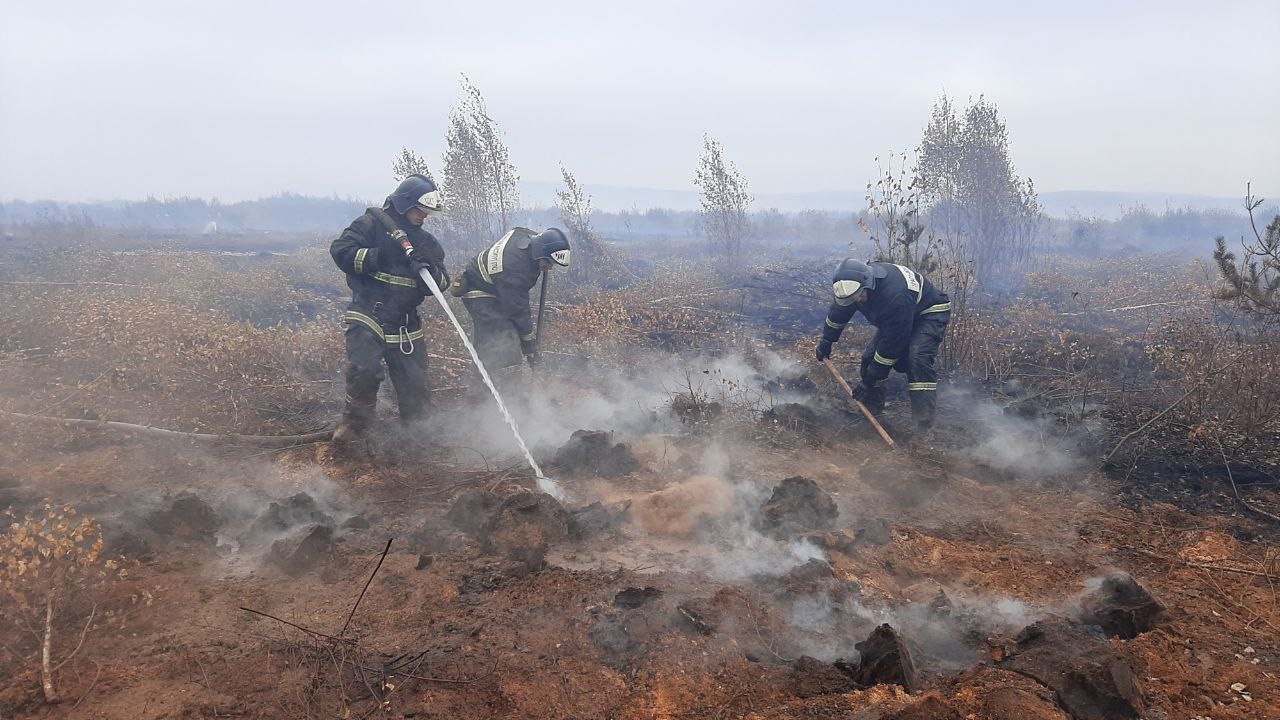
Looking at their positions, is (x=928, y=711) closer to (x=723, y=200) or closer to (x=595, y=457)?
(x=595, y=457)

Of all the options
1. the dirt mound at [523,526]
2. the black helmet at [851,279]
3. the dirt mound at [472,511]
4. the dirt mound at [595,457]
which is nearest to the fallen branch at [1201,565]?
the black helmet at [851,279]

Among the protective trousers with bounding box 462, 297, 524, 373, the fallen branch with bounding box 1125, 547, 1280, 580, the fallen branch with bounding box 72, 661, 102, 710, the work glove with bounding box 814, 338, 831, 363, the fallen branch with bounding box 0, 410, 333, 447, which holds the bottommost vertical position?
A: the fallen branch with bounding box 1125, 547, 1280, 580

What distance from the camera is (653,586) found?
3666 millimetres

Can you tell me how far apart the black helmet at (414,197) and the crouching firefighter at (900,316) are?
3818mm

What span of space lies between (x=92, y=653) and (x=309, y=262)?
22.3 meters

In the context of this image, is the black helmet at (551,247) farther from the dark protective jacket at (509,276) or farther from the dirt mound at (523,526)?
the dirt mound at (523,526)

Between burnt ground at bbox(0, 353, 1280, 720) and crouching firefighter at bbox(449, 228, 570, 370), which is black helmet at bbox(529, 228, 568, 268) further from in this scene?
burnt ground at bbox(0, 353, 1280, 720)

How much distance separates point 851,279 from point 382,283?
170 inches

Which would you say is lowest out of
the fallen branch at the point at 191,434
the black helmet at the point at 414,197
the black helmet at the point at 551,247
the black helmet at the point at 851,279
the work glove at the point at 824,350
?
the fallen branch at the point at 191,434

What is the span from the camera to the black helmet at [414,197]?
18.1 ft

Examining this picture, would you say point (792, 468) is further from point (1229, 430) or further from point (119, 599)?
point (119, 599)

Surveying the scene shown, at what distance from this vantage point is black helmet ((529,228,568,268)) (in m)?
6.08

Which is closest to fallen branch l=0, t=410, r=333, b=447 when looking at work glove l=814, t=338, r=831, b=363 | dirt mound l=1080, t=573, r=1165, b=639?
work glove l=814, t=338, r=831, b=363

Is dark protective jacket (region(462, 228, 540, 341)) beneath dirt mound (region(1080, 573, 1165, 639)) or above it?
above
